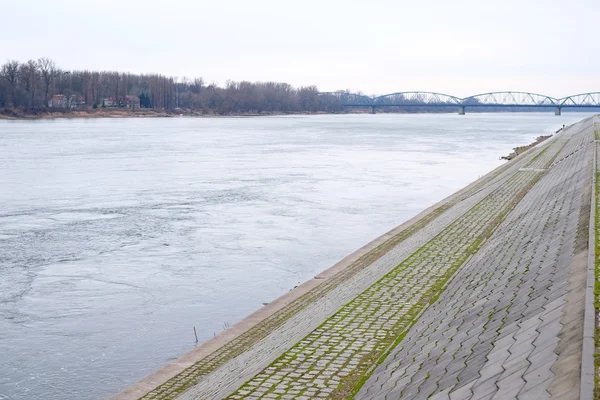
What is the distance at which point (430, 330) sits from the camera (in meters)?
7.82

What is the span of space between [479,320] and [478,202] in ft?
44.0

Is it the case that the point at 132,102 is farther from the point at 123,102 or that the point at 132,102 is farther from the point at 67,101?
the point at 67,101

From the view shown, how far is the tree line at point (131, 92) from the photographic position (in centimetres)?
11288

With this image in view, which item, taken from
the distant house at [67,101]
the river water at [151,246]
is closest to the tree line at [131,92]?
the distant house at [67,101]

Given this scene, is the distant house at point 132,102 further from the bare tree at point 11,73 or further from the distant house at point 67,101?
the bare tree at point 11,73

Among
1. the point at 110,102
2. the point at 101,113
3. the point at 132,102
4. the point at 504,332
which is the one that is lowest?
the point at 504,332

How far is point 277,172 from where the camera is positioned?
32688 millimetres

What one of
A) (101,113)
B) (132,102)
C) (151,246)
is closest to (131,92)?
(132,102)

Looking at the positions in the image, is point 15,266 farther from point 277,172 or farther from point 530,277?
point 277,172

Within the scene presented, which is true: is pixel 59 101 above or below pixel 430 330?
above

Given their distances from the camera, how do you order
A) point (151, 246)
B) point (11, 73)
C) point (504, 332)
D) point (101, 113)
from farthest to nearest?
1. point (101, 113)
2. point (11, 73)
3. point (151, 246)
4. point (504, 332)

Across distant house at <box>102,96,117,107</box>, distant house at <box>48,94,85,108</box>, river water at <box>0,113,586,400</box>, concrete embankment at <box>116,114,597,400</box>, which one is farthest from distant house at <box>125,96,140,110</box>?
concrete embankment at <box>116,114,597,400</box>

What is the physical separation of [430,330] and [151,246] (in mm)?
9227

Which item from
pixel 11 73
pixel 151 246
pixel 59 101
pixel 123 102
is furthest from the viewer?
pixel 123 102
